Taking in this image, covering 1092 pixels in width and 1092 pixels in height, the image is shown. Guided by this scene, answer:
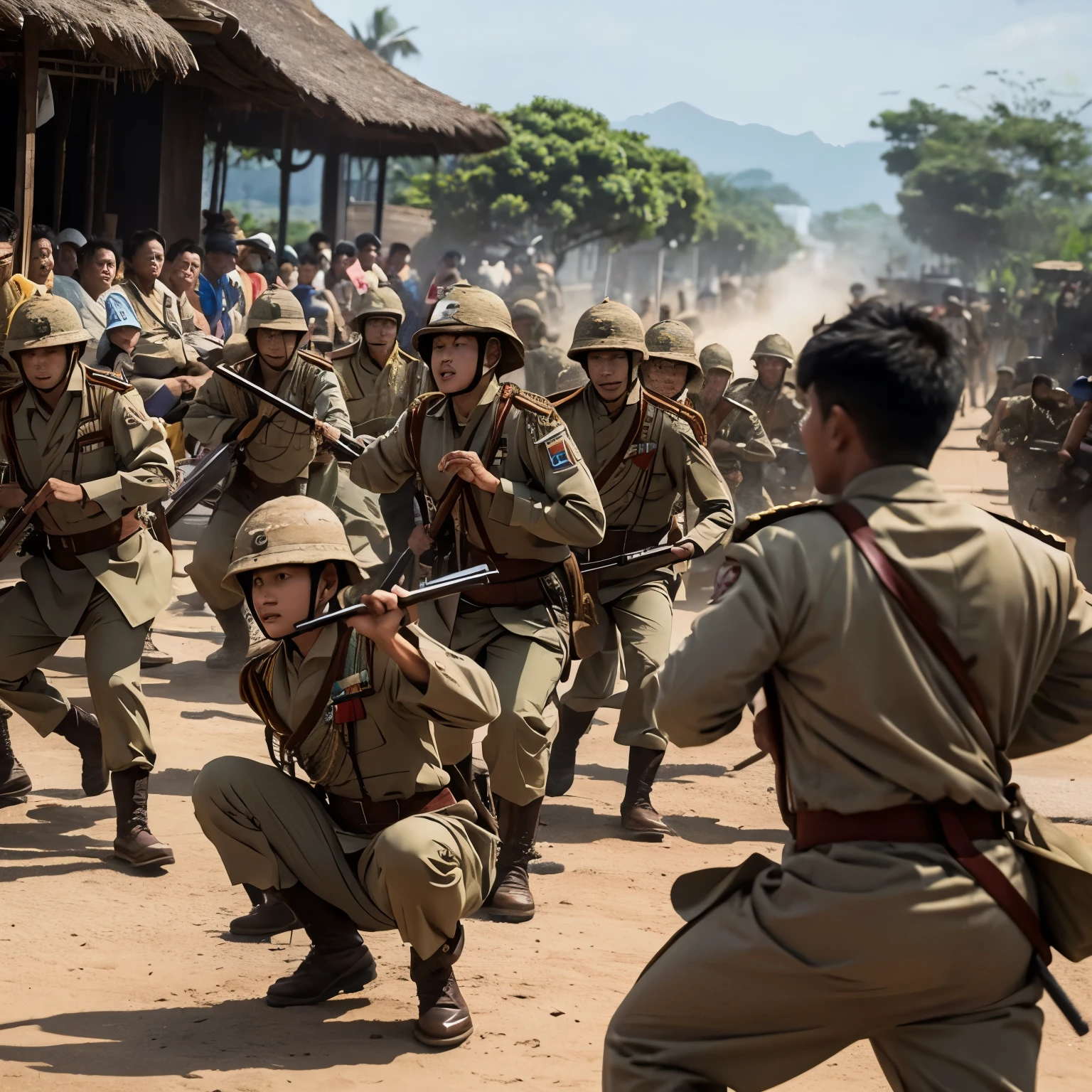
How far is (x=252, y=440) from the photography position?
27.8 ft

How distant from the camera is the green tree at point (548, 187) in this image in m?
47.5

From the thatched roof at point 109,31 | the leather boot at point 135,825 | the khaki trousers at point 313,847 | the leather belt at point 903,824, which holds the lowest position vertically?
the leather boot at point 135,825

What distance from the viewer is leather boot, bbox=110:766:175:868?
576cm

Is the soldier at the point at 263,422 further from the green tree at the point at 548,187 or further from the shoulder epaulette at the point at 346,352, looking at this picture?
the green tree at the point at 548,187

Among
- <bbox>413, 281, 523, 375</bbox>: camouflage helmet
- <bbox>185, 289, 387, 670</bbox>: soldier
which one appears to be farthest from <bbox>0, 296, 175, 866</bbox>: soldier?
<bbox>185, 289, 387, 670</bbox>: soldier

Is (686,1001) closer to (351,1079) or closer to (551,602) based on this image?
(351,1079)

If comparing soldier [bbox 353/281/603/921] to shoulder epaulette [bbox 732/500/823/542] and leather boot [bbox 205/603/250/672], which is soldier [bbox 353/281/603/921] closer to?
shoulder epaulette [bbox 732/500/823/542]

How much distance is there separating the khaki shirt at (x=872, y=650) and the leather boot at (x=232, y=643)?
6564 mm

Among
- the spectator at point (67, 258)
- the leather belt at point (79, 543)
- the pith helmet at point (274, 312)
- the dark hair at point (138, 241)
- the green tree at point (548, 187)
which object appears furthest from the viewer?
the green tree at point (548, 187)

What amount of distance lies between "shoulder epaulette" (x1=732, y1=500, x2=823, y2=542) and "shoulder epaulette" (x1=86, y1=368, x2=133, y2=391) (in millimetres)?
3761

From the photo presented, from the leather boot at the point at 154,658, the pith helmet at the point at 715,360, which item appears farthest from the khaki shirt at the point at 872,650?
the pith helmet at the point at 715,360

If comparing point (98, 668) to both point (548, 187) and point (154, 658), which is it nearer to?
point (154, 658)

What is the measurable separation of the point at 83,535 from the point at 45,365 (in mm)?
641

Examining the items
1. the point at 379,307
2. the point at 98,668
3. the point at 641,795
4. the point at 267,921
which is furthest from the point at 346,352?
the point at 267,921
